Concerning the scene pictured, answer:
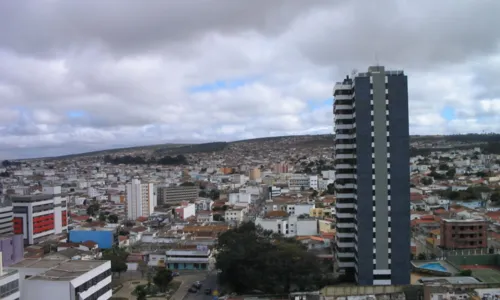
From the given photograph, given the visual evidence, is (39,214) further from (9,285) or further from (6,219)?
(9,285)

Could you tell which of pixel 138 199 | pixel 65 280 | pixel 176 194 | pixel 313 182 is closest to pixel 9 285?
pixel 65 280

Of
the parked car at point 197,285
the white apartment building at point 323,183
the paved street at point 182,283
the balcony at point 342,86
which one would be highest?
the balcony at point 342,86

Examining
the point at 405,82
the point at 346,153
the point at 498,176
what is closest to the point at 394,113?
the point at 405,82

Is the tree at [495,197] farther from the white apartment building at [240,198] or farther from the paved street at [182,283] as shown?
the paved street at [182,283]

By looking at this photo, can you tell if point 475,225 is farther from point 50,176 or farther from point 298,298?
point 50,176

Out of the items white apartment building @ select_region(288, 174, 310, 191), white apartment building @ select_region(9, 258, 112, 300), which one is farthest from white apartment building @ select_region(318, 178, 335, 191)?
white apartment building @ select_region(9, 258, 112, 300)

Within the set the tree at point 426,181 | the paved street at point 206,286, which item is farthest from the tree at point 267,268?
the tree at point 426,181

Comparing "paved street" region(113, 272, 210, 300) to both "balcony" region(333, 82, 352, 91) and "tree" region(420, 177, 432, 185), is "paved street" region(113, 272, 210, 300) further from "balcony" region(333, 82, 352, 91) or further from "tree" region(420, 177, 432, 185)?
"tree" region(420, 177, 432, 185)
